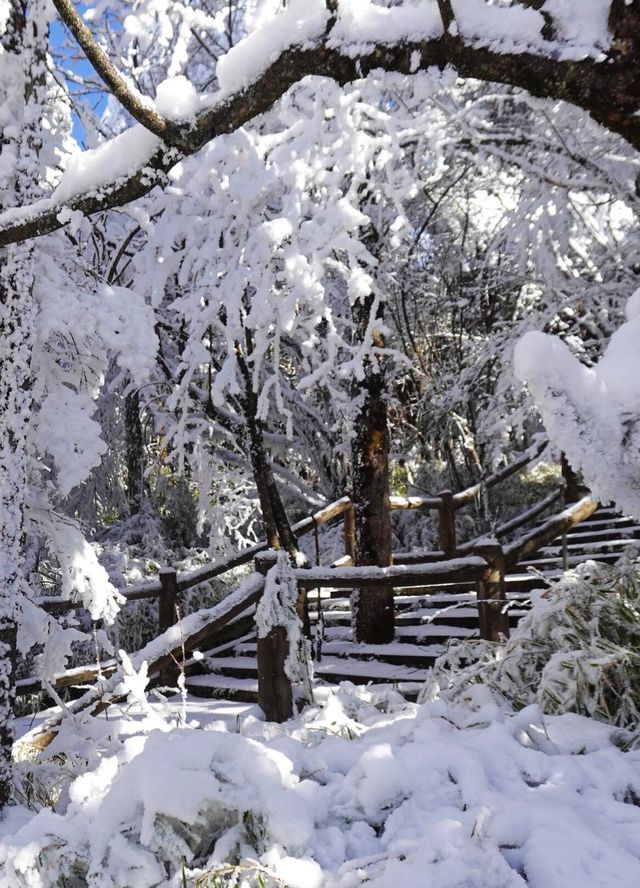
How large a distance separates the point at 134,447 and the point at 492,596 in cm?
683

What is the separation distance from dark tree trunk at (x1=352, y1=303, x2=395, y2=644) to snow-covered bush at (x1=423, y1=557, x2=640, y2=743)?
404 cm

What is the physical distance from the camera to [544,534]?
7355 mm

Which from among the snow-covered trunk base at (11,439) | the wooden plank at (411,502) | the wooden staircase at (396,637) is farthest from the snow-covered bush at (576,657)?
the wooden plank at (411,502)

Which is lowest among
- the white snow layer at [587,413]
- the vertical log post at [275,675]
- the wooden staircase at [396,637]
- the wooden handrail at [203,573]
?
the wooden staircase at [396,637]

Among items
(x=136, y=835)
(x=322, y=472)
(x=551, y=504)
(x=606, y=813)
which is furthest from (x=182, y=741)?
(x=551, y=504)

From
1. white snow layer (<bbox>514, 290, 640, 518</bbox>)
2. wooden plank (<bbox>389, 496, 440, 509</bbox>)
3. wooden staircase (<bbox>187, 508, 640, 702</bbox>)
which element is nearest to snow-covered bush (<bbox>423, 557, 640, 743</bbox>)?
white snow layer (<bbox>514, 290, 640, 518</bbox>)

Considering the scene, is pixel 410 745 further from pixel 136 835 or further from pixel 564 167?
pixel 564 167

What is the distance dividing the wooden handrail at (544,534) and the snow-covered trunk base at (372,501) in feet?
4.93

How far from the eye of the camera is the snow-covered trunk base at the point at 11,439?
355cm

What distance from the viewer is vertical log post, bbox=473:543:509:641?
567cm

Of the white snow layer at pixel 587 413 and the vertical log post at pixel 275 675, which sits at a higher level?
the white snow layer at pixel 587 413

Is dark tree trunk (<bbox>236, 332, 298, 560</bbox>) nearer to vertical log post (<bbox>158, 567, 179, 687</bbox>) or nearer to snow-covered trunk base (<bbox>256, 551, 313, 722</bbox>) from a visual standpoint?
vertical log post (<bbox>158, 567, 179, 687</bbox>)

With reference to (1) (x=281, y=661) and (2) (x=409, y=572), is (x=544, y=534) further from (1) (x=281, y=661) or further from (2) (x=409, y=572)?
(1) (x=281, y=661)

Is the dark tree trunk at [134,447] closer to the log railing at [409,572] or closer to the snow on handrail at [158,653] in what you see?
the log railing at [409,572]
